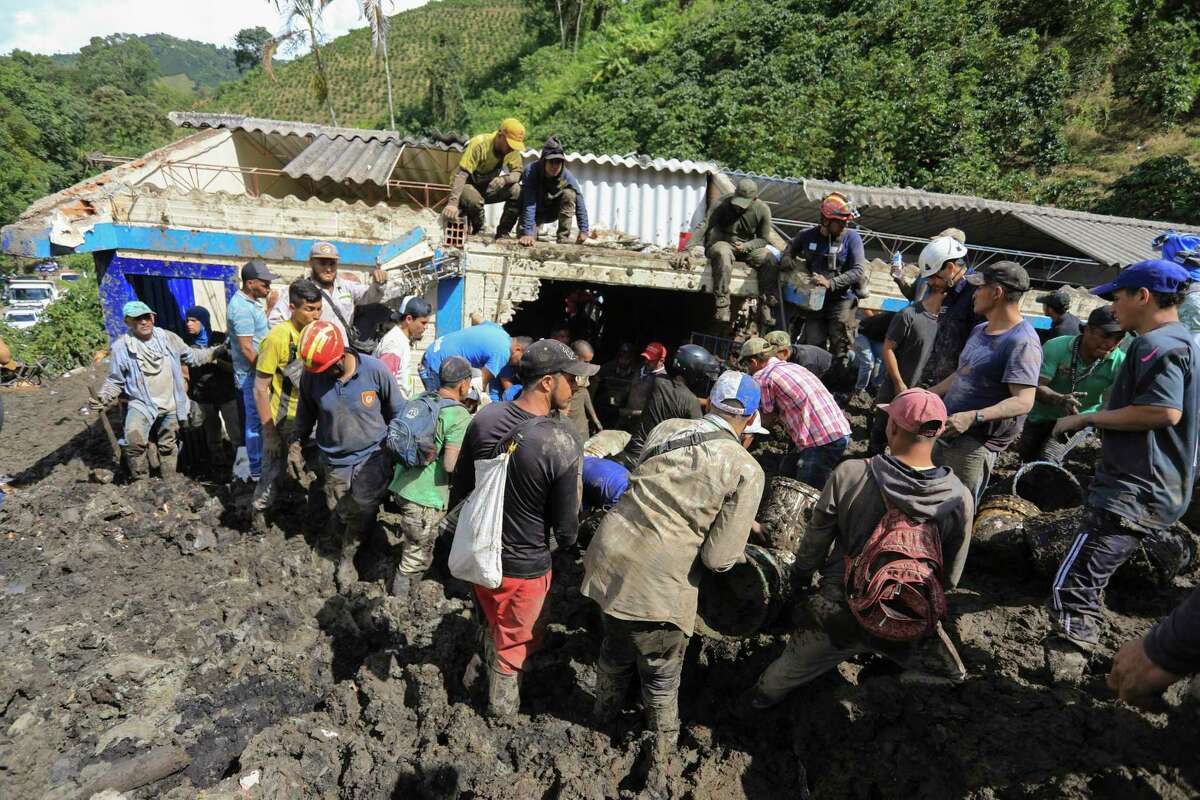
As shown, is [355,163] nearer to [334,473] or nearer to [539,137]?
[334,473]

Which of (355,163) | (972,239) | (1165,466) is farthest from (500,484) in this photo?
(972,239)

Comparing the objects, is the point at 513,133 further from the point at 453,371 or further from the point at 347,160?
the point at 347,160

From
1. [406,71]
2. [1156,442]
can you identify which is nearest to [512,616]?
[1156,442]

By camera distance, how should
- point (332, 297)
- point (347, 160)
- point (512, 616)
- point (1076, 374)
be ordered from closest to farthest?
point (512, 616), point (1076, 374), point (332, 297), point (347, 160)

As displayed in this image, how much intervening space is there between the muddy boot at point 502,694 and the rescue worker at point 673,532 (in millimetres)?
662

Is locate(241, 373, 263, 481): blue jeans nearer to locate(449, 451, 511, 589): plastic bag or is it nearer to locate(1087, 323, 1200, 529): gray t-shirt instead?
locate(449, 451, 511, 589): plastic bag

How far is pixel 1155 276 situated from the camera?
2801mm

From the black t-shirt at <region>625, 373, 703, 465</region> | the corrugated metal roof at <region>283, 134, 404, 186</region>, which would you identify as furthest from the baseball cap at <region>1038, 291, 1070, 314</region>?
the corrugated metal roof at <region>283, 134, 404, 186</region>

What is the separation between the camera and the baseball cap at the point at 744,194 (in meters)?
6.98

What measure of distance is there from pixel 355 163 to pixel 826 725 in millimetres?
10639

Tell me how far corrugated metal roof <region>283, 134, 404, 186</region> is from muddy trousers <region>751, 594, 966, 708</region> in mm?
8966

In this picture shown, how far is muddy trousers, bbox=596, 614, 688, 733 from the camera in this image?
2873mm

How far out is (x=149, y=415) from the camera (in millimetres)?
5555

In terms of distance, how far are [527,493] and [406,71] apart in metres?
48.2
